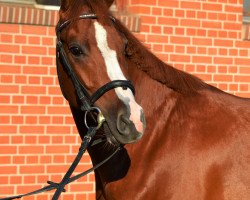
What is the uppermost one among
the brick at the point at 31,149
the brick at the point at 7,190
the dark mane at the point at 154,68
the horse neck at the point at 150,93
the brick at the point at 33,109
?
the dark mane at the point at 154,68

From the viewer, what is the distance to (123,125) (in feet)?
11.1

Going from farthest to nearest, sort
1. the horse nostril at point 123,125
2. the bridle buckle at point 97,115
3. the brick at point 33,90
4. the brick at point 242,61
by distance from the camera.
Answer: the brick at point 242,61, the brick at point 33,90, the bridle buckle at point 97,115, the horse nostril at point 123,125

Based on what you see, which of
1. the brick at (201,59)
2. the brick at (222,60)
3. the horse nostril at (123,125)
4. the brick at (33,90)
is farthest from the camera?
the brick at (222,60)

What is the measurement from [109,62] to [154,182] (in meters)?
0.74

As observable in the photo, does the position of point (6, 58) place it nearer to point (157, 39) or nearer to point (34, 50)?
point (34, 50)

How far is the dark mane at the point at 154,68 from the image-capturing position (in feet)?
12.5

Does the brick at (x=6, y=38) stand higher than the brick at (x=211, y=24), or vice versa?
the brick at (x=211, y=24)

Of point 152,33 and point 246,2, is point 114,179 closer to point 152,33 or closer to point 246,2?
point 152,33

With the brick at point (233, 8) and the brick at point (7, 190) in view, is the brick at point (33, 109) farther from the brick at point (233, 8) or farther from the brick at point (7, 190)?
the brick at point (233, 8)

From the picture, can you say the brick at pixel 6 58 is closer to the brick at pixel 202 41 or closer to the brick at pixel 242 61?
the brick at pixel 202 41

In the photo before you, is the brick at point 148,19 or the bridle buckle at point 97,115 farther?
the brick at point 148,19

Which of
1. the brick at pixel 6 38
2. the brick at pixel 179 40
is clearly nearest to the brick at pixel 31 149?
the brick at pixel 6 38

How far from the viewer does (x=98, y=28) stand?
360 centimetres

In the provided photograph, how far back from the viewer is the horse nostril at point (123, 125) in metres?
3.38
